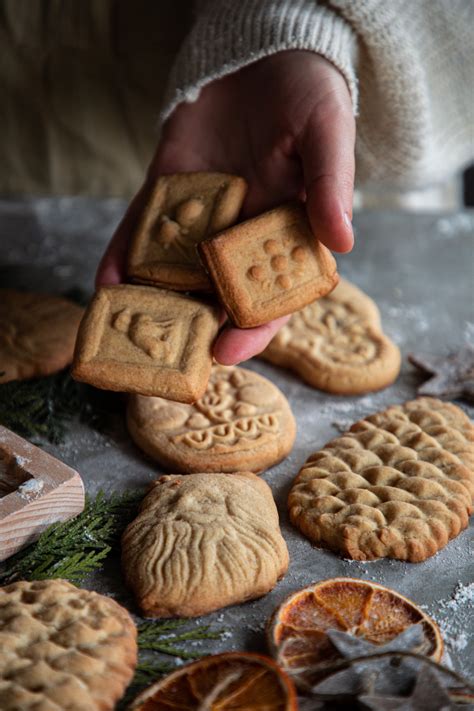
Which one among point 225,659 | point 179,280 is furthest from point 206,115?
point 225,659

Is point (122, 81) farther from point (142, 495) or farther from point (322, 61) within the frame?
point (142, 495)

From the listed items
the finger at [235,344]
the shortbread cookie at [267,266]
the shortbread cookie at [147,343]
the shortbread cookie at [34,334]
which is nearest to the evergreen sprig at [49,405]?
the shortbread cookie at [34,334]

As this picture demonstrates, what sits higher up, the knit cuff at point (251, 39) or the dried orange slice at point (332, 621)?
the knit cuff at point (251, 39)

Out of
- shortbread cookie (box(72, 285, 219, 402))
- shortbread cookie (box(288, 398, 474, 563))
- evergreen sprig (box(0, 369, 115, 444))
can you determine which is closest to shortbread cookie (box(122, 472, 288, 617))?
shortbread cookie (box(288, 398, 474, 563))

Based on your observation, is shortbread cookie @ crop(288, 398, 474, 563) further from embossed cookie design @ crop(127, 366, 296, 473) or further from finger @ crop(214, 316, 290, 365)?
finger @ crop(214, 316, 290, 365)

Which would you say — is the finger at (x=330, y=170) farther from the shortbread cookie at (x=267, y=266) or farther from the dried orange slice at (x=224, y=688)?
the dried orange slice at (x=224, y=688)

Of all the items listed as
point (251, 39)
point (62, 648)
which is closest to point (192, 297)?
point (251, 39)

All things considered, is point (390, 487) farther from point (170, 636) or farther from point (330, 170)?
point (330, 170)
